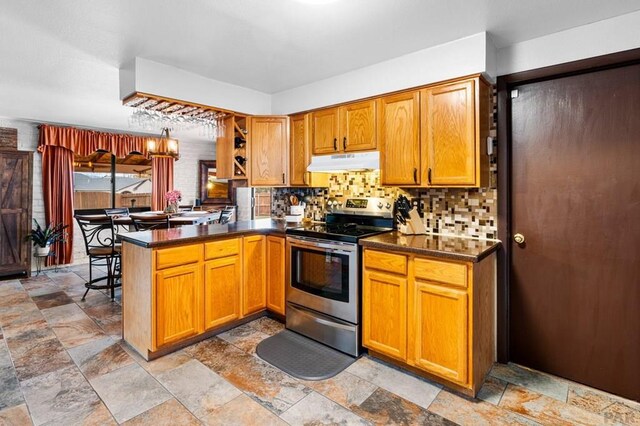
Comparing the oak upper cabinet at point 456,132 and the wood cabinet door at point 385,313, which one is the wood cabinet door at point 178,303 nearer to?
the wood cabinet door at point 385,313

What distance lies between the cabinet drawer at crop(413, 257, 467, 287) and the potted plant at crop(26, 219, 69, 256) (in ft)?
18.2

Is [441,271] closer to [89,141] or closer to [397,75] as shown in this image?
[397,75]

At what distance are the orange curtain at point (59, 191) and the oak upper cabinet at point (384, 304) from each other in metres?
5.36

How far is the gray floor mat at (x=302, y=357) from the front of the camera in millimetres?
2414

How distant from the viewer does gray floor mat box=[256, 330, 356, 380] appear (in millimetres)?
2414

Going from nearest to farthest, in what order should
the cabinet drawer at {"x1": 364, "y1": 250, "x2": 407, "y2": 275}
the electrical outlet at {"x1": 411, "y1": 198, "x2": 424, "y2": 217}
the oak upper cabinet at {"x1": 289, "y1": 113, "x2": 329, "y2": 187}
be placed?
1. the cabinet drawer at {"x1": 364, "y1": 250, "x2": 407, "y2": 275}
2. the electrical outlet at {"x1": 411, "y1": 198, "x2": 424, "y2": 217}
3. the oak upper cabinet at {"x1": 289, "y1": 113, "x2": 329, "y2": 187}

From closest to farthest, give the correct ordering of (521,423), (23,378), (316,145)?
1. (521,423)
2. (23,378)
3. (316,145)

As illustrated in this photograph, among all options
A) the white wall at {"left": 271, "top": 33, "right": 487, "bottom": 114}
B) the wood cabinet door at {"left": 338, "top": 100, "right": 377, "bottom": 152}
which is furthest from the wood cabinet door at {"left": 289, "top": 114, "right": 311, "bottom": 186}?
the wood cabinet door at {"left": 338, "top": 100, "right": 377, "bottom": 152}

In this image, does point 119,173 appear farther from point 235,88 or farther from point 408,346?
point 408,346

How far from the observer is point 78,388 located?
221 centimetres

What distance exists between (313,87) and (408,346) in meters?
2.53

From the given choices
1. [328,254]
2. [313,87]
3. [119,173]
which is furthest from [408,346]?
[119,173]

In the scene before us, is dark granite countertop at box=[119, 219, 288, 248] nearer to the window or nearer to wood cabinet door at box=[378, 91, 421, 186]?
wood cabinet door at box=[378, 91, 421, 186]

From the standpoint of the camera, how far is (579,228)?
2.29 metres
